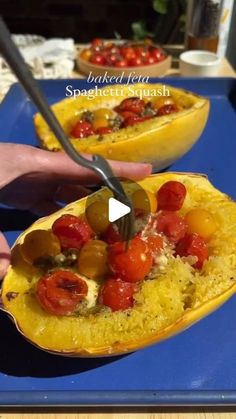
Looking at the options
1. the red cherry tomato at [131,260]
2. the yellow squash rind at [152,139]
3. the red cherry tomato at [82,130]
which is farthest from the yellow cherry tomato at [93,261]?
the red cherry tomato at [82,130]

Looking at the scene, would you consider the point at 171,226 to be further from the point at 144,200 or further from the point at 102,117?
the point at 102,117

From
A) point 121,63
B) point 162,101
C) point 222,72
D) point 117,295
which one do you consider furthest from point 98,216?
point 222,72

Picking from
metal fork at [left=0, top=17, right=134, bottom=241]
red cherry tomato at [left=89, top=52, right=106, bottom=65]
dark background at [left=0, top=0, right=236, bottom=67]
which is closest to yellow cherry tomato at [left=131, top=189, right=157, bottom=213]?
metal fork at [left=0, top=17, right=134, bottom=241]

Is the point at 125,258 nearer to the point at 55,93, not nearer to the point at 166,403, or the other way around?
the point at 166,403

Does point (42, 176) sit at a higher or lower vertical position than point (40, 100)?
lower

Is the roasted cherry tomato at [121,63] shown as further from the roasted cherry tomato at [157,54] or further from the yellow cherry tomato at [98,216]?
the yellow cherry tomato at [98,216]

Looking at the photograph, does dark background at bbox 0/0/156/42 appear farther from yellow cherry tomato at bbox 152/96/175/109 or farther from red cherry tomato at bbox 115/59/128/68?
yellow cherry tomato at bbox 152/96/175/109

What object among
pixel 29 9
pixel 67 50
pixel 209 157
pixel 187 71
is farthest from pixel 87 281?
pixel 29 9
